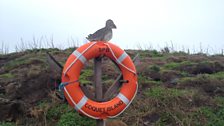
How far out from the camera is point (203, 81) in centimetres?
751

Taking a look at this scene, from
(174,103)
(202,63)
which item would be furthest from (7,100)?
(202,63)

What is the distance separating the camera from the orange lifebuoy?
4.66 m

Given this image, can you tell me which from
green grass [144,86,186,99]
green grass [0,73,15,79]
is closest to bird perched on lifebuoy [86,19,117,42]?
green grass [144,86,186,99]

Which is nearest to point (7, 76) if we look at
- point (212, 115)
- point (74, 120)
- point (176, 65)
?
point (74, 120)

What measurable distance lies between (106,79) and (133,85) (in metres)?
2.67

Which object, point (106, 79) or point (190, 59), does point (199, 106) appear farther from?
point (190, 59)

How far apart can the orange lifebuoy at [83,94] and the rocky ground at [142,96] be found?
1145 millimetres

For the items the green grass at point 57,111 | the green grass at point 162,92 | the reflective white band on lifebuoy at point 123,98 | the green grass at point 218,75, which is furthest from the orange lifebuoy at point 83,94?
the green grass at point 218,75

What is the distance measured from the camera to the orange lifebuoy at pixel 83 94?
15.3 feet

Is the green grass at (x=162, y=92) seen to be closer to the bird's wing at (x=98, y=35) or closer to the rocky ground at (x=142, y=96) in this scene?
the rocky ground at (x=142, y=96)

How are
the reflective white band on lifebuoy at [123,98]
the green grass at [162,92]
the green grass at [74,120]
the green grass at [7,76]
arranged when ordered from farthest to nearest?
the green grass at [7,76] < the green grass at [162,92] < the green grass at [74,120] < the reflective white band on lifebuoy at [123,98]

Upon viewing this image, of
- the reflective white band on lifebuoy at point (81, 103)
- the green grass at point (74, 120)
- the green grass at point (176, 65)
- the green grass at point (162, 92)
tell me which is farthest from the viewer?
the green grass at point (176, 65)

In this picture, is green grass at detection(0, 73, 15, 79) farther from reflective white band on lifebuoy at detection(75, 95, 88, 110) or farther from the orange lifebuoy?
reflective white band on lifebuoy at detection(75, 95, 88, 110)

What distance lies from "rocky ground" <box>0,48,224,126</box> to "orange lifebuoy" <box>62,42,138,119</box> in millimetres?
1145
